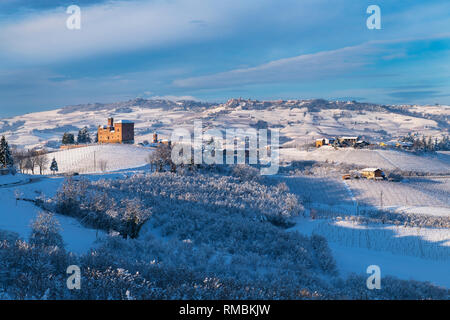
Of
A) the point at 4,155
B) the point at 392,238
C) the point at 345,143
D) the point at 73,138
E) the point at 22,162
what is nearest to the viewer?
the point at 392,238

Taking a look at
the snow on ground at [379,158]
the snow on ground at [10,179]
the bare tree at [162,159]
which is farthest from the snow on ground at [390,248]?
the snow on ground at [379,158]

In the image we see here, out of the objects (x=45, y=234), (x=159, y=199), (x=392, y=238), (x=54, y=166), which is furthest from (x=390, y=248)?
(x=54, y=166)

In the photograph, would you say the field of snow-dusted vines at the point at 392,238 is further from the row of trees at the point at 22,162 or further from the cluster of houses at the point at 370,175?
the row of trees at the point at 22,162

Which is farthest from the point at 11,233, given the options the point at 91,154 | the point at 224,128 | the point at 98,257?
the point at 224,128

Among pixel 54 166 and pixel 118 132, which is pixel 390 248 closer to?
pixel 54 166

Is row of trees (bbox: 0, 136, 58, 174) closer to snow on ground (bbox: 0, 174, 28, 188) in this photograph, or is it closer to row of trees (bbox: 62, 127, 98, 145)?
snow on ground (bbox: 0, 174, 28, 188)
